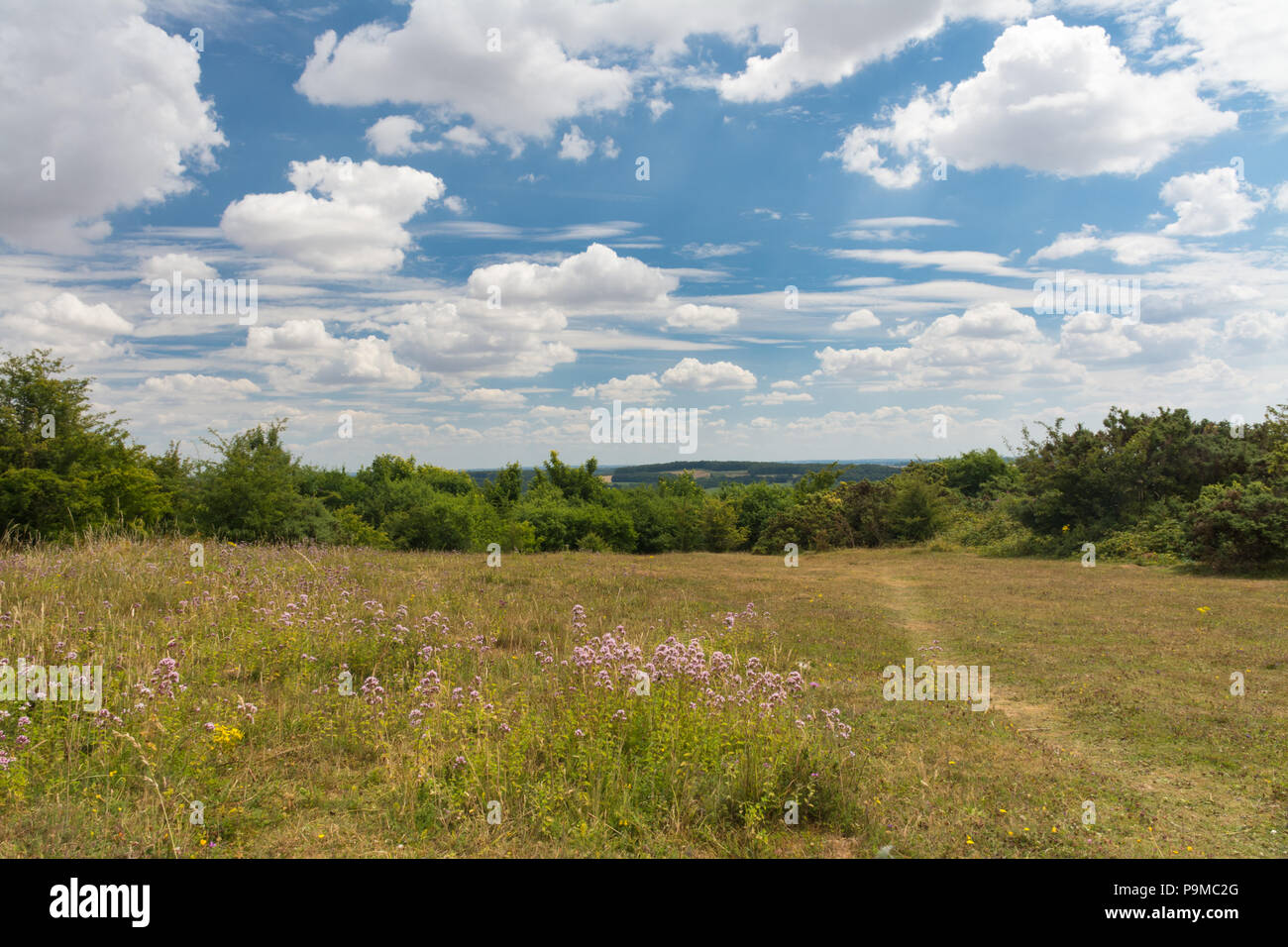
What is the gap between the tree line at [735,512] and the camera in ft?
53.6

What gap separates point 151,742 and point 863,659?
8.18 metres

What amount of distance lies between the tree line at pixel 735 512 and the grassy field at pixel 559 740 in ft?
26.4

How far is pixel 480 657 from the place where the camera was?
711cm

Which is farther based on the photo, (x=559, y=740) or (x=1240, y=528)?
(x=1240, y=528)

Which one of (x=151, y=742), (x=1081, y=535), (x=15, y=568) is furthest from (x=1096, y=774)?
(x=1081, y=535)

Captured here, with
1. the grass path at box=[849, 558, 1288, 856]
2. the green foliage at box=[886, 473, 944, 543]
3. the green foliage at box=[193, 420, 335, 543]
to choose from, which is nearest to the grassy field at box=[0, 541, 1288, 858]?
the grass path at box=[849, 558, 1288, 856]

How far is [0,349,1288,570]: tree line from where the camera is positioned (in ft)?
53.6

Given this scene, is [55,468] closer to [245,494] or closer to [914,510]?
[245,494]

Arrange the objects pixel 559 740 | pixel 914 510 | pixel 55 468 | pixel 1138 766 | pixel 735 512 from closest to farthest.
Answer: pixel 559 740, pixel 1138 766, pixel 55 468, pixel 914 510, pixel 735 512

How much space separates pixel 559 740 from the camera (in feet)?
16.3

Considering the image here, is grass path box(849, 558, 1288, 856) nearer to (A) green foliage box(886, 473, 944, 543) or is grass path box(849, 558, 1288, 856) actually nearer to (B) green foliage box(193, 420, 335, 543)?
(B) green foliage box(193, 420, 335, 543)

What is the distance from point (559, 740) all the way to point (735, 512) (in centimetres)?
4493

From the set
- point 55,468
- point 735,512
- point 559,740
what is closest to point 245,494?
point 55,468
